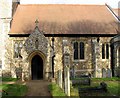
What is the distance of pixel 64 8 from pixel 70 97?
72.8 ft

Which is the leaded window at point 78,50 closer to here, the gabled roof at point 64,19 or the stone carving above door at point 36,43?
the gabled roof at point 64,19

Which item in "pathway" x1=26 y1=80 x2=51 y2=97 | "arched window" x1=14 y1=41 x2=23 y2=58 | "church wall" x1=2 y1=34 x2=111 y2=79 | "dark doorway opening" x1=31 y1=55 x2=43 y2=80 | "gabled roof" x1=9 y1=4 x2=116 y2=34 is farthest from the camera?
"gabled roof" x1=9 y1=4 x2=116 y2=34

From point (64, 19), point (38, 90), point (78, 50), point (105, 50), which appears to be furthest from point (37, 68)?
point (38, 90)

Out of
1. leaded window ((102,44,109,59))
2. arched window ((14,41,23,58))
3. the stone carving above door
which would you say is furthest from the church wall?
the stone carving above door

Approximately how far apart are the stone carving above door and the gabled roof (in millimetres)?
2514

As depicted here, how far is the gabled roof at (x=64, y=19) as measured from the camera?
3219 cm

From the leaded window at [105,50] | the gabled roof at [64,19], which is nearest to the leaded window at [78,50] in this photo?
the gabled roof at [64,19]

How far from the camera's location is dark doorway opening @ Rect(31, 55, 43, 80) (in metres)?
31.0

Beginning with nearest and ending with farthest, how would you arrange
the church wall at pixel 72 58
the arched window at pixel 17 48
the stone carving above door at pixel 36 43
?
the stone carving above door at pixel 36 43 → the church wall at pixel 72 58 → the arched window at pixel 17 48

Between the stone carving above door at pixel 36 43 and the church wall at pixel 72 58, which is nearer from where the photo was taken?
the stone carving above door at pixel 36 43

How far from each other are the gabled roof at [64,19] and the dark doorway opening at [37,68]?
3223 millimetres

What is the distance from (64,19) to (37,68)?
7.13 meters

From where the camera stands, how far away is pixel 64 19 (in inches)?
1348

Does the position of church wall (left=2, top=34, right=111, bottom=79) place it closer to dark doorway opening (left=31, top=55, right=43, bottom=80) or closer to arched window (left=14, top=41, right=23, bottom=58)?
→ arched window (left=14, top=41, right=23, bottom=58)
